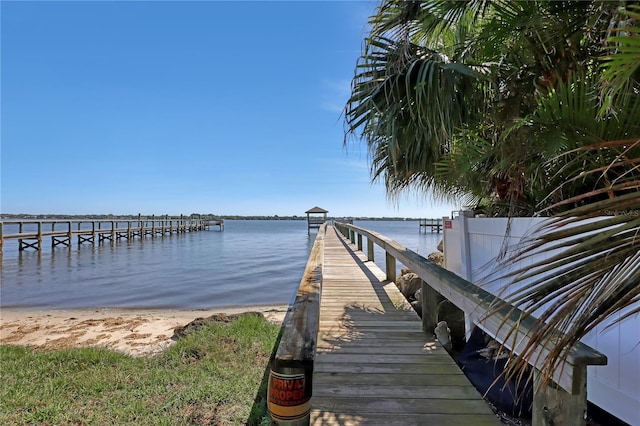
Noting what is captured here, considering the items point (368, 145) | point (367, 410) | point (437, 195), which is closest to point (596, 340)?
point (367, 410)

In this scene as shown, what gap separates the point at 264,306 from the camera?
9.51m

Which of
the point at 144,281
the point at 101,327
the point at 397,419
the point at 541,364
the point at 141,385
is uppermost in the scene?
the point at 541,364

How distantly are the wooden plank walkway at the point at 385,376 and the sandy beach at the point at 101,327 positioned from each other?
11.2 feet

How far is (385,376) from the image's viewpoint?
7.81ft

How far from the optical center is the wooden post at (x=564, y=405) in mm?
1125

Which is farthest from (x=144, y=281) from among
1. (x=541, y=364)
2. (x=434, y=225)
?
(x=434, y=225)

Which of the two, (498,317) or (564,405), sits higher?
(498,317)

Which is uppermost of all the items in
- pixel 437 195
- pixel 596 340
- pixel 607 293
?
pixel 437 195

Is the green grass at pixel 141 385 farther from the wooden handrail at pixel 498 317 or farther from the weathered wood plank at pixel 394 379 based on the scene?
the wooden handrail at pixel 498 317

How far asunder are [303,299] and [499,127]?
94.5 inches

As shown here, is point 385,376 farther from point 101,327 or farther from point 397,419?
point 101,327

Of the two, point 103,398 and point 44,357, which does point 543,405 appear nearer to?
point 103,398

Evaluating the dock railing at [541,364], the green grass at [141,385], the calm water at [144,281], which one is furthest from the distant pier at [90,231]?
the dock railing at [541,364]

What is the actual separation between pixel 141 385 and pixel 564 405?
3797mm
